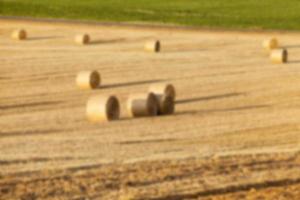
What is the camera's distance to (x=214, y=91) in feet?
63.9

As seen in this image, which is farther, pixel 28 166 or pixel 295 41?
pixel 295 41

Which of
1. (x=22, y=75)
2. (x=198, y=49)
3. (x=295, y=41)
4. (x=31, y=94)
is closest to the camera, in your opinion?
(x=31, y=94)

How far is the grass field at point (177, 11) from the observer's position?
136 ft

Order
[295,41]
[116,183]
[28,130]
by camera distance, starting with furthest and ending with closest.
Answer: [295,41] < [28,130] < [116,183]

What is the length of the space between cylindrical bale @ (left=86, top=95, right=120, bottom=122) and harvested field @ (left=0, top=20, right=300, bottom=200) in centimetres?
20

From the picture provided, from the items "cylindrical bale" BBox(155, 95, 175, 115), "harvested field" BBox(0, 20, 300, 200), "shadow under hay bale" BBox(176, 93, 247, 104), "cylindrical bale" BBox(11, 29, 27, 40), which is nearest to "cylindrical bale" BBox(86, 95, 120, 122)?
"harvested field" BBox(0, 20, 300, 200)

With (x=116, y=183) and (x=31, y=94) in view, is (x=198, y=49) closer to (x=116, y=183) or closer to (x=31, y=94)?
(x=31, y=94)

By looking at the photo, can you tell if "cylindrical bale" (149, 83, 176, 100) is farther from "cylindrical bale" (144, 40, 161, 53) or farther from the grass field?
the grass field

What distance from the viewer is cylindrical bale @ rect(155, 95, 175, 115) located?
52.7 feet

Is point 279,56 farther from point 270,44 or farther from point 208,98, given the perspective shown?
point 208,98

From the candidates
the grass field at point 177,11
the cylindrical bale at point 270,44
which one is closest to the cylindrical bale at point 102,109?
the cylindrical bale at point 270,44

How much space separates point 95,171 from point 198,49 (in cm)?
1794

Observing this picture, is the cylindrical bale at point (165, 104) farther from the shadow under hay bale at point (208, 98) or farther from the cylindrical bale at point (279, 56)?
the cylindrical bale at point (279, 56)

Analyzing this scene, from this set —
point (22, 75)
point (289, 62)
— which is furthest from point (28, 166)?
point (289, 62)
